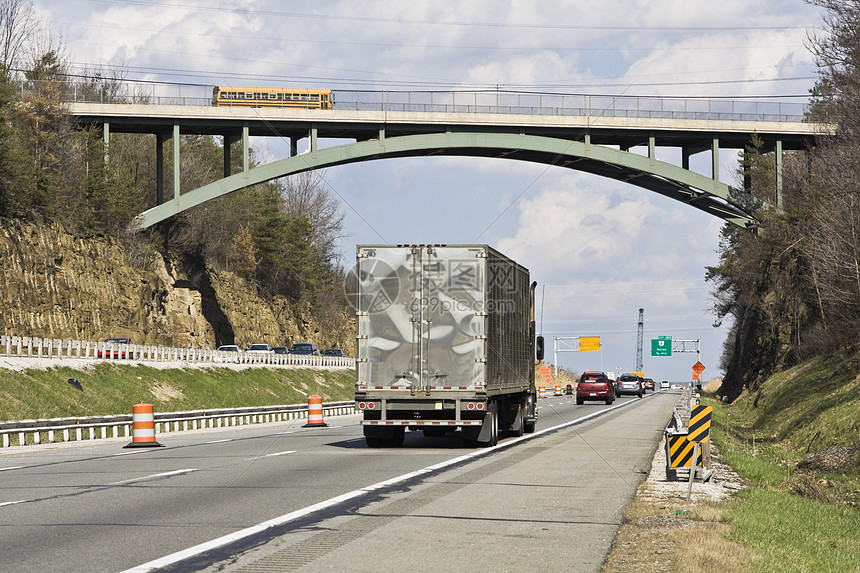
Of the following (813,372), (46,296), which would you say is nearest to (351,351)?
(46,296)

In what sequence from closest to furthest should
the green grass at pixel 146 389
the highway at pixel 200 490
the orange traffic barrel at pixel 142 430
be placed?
the highway at pixel 200 490, the orange traffic barrel at pixel 142 430, the green grass at pixel 146 389

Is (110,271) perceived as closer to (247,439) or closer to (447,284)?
(247,439)

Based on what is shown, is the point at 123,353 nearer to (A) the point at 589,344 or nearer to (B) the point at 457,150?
(B) the point at 457,150

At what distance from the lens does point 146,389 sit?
4450cm

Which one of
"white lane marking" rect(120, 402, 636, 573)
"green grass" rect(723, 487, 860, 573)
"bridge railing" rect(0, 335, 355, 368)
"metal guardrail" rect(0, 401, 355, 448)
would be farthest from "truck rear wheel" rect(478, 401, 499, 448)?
"bridge railing" rect(0, 335, 355, 368)

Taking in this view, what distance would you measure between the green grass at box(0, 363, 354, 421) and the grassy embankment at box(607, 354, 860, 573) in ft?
72.7

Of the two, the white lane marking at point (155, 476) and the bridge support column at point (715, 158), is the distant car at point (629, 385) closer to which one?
the bridge support column at point (715, 158)

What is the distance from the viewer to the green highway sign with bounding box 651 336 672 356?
374 ft

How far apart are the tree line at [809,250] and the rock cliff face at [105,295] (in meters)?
32.9

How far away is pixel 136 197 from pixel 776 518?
58.3 m

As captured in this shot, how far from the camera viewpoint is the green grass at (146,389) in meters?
34.7

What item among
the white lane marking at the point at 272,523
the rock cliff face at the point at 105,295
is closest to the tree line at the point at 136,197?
the rock cliff face at the point at 105,295

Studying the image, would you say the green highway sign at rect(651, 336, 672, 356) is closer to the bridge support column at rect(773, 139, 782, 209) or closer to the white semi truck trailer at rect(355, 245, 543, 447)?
the bridge support column at rect(773, 139, 782, 209)

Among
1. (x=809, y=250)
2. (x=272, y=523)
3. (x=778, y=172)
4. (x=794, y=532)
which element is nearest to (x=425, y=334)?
(x=272, y=523)
